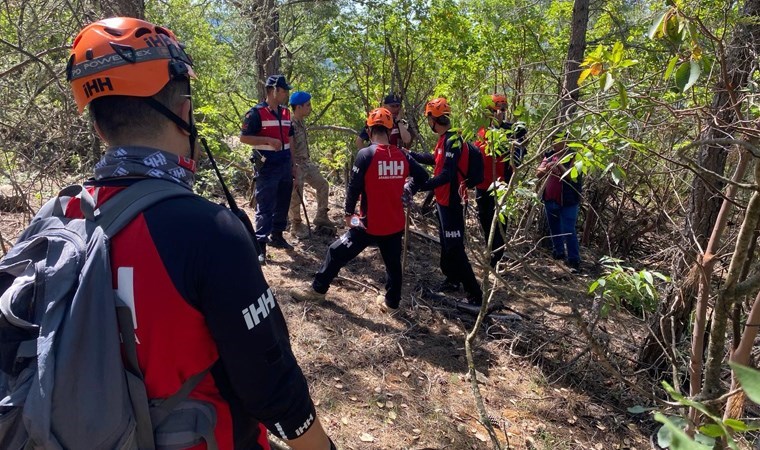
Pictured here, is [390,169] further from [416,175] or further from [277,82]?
[277,82]

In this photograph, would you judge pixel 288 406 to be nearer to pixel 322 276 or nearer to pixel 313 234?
pixel 322 276

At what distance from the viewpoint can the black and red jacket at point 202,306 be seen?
133 centimetres

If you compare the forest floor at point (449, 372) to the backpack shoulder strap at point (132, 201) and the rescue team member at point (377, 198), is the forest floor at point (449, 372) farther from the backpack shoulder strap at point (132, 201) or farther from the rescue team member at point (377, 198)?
the backpack shoulder strap at point (132, 201)

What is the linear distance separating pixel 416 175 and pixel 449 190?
17.6 inches

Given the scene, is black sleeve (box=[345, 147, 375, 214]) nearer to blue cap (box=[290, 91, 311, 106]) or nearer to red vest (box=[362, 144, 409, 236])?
red vest (box=[362, 144, 409, 236])

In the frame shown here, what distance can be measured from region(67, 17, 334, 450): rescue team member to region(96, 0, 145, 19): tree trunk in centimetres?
350

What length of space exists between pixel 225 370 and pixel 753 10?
421cm

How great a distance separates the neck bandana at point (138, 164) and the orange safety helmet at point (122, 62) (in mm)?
158

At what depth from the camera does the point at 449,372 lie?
4844mm

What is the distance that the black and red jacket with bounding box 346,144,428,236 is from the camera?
17.0 feet

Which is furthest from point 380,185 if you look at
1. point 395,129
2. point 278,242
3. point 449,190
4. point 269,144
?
point 278,242

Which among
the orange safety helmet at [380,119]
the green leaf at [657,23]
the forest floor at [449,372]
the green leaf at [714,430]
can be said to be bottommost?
the forest floor at [449,372]

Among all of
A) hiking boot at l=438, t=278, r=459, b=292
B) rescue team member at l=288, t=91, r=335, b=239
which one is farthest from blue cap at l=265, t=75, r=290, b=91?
hiking boot at l=438, t=278, r=459, b=292

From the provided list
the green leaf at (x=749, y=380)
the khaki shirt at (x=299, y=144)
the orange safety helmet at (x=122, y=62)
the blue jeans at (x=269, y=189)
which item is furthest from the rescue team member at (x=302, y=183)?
the green leaf at (x=749, y=380)
